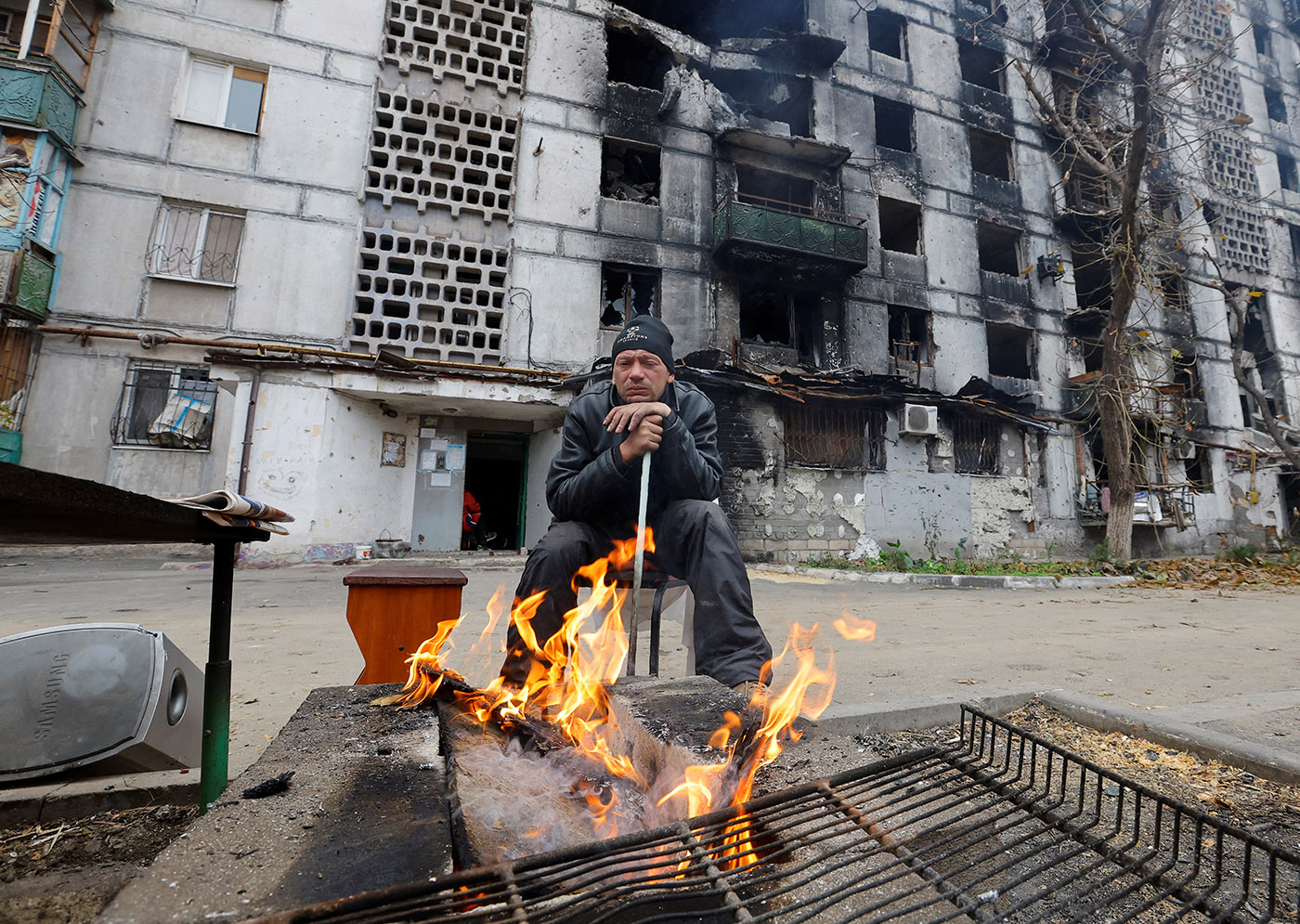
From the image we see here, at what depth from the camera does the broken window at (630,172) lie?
14.1m

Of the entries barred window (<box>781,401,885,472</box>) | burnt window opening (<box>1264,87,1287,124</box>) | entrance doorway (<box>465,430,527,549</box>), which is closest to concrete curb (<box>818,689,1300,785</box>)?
barred window (<box>781,401,885,472</box>)

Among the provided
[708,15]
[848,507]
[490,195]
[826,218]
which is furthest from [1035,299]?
[490,195]

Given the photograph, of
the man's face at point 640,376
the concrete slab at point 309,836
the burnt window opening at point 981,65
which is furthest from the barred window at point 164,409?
the burnt window opening at point 981,65

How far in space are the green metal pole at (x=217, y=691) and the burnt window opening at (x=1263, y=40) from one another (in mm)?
33774

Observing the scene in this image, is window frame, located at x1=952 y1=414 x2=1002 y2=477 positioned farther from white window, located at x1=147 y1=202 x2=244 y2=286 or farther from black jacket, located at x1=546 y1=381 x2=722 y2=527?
white window, located at x1=147 y1=202 x2=244 y2=286

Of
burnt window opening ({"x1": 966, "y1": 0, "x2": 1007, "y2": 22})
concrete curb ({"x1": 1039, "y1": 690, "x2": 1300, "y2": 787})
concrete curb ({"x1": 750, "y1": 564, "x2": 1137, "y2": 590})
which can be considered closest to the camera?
concrete curb ({"x1": 1039, "y1": 690, "x2": 1300, "y2": 787})

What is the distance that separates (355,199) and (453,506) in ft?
21.2

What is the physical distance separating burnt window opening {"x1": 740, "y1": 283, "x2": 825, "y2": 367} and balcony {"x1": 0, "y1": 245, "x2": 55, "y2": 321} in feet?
43.7

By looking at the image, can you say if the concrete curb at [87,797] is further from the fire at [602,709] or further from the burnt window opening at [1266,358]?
the burnt window opening at [1266,358]

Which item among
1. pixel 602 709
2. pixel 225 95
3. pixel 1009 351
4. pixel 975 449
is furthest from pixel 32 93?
pixel 1009 351

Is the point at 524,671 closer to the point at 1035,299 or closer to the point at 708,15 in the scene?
the point at 708,15

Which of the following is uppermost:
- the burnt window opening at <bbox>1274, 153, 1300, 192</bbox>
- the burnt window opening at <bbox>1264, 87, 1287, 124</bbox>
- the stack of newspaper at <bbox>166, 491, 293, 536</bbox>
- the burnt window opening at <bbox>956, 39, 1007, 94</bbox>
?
the burnt window opening at <bbox>1264, 87, 1287, 124</bbox>

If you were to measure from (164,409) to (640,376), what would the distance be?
1172 centimetres

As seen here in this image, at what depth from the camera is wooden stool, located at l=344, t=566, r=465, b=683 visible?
7.46ft
